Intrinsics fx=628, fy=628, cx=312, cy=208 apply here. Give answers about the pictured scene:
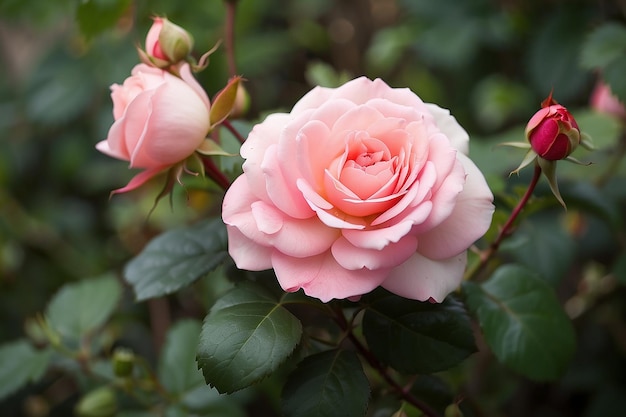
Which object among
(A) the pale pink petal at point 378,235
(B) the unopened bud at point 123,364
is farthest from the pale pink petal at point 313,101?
(B) the unopened bud at point 123,364

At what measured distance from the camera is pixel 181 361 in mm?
796

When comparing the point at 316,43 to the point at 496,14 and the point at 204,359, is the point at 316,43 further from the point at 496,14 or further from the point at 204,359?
the point at 204,359

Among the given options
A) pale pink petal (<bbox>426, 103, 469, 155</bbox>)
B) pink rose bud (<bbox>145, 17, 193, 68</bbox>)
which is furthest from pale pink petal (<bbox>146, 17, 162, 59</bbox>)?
pale pink petal (<bbox>426, 103, 469, 155</bbox>)

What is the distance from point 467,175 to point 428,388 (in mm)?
248

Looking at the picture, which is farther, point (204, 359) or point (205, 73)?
point (205, 73)

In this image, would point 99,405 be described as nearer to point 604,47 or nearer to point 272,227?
point 272,227

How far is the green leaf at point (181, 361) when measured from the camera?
0.77 m

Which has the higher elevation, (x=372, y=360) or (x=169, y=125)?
(x=169, y=125)

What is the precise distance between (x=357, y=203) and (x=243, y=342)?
123mm

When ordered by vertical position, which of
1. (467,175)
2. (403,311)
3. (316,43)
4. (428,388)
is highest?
(467,175)

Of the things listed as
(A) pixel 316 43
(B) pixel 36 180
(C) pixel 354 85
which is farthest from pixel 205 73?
(C) pixel 354 85

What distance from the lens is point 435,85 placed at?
1408 millimetres

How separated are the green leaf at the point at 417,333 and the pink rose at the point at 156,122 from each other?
194 millimetres

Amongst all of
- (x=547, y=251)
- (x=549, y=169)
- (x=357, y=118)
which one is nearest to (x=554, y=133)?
(x=549, y=169)
